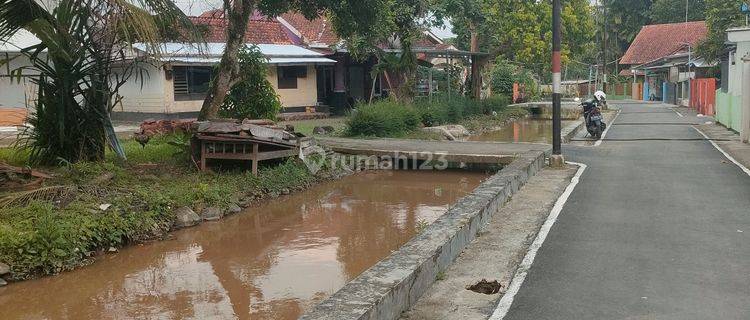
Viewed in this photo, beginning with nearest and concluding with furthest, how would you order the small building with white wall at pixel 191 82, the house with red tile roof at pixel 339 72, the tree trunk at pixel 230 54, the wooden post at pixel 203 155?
the wooden post at pixel 203 155, the tree trunk at pixel 230 54, the small building with white wall at pixel 191 82, the house with red tile roof at pixel 339 72

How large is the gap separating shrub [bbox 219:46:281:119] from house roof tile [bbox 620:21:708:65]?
4532cm

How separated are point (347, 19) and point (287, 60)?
10.5 m

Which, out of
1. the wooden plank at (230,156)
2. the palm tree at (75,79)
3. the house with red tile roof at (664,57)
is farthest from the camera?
the house with red tile roof at (664,57)

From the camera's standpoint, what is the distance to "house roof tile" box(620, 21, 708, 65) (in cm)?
5502

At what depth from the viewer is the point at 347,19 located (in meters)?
17.0

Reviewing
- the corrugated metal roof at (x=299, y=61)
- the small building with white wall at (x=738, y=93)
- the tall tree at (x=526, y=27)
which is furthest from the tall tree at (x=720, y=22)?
the corrugated metal roof at (x=299, y=61)

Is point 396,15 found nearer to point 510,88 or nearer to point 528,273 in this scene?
point 528,273

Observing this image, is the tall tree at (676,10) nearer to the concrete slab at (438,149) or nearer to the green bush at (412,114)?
the green bush at (412,114)

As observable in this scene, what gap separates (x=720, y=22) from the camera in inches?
1336

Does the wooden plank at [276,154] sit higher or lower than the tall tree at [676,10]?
lower

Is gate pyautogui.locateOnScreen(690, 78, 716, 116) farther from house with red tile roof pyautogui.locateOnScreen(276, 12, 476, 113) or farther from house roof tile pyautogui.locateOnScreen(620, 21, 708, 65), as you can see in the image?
house roof tile pyautogui.locateOnScreen(620, 21, 708, 65)

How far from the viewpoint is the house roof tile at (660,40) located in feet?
181

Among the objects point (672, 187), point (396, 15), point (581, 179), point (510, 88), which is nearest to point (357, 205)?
point (581, 179)

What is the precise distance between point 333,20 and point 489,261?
11904 mm
